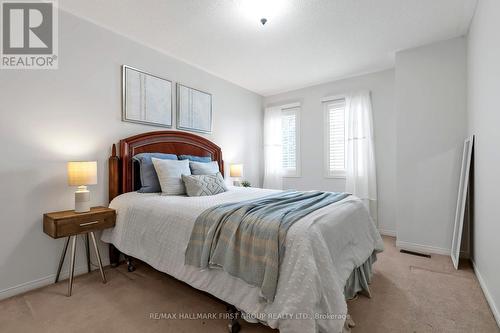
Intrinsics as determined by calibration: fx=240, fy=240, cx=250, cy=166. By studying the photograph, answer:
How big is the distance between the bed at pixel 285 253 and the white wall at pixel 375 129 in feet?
5.86

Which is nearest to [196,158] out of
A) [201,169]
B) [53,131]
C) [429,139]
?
[201,169]

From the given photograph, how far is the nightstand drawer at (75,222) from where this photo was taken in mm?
2043

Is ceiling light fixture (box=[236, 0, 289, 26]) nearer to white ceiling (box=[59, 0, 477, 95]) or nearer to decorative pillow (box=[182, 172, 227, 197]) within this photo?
white ceiling (box=[59, 0, 477, 95])

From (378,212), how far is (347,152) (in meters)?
1.09

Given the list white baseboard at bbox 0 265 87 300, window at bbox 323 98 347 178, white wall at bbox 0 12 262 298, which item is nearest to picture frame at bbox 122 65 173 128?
white wall at bbox 0 12 262 298

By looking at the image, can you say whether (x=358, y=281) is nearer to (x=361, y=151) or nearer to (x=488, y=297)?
(x=488, y=297)

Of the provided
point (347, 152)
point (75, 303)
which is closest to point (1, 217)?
point (75, 303)

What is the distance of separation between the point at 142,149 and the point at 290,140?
9.51 feet

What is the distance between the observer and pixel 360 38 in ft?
9.56

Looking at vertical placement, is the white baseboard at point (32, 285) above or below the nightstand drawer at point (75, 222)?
below

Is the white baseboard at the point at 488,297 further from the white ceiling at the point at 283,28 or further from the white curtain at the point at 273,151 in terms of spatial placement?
the white curtain at the point at 273,151

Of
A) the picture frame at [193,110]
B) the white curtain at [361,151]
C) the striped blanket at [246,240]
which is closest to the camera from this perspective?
the striped blanket at [246,240]

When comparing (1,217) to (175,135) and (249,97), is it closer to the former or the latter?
(175,135)

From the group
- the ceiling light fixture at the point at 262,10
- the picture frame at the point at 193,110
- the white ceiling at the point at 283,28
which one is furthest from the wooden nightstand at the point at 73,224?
the ceiling light fixture at the point at 262,10
